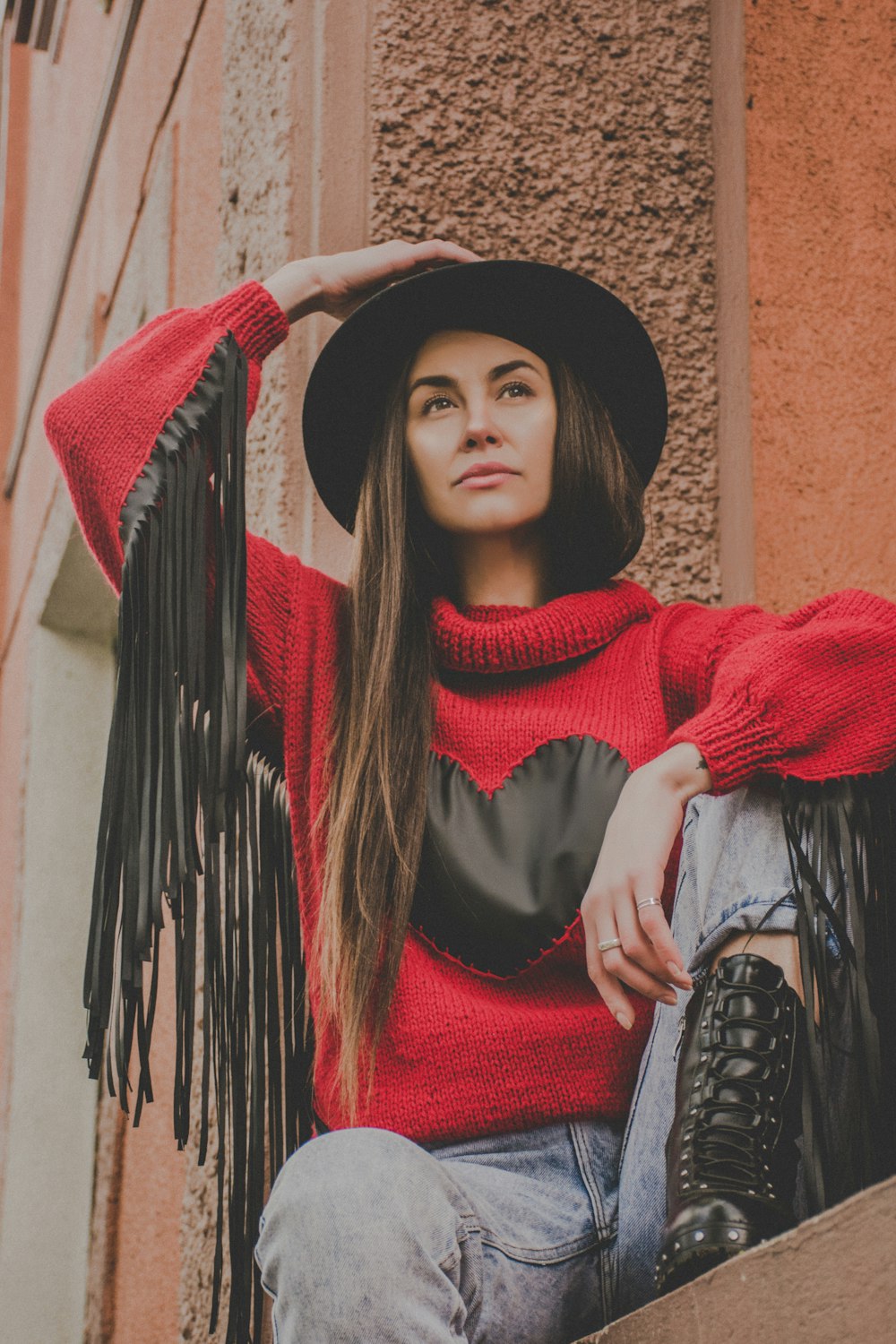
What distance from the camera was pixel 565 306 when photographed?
216cm

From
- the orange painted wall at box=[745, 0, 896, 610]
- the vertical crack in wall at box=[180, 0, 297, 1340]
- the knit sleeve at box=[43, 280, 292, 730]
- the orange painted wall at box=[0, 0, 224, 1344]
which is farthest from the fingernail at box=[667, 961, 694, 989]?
the orange painted wall at box=[0, 0, 224, 1344]

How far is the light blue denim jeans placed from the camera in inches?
52.9

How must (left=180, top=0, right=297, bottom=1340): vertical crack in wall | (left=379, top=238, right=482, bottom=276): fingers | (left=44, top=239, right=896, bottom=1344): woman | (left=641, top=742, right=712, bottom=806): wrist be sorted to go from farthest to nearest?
(left=180, top=0, right=297, bottom=1340): vertical crack in wall < (left=379, top=238, right=482, bottom=276): fingers < (left=641, top=742, right=712, bottom=806): wrist < (left=44, top=239, right=896, bottom=1344): woman

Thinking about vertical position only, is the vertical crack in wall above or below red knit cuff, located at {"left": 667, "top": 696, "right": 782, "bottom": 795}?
above

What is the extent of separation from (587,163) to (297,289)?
861 mm

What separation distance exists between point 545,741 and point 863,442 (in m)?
1.35

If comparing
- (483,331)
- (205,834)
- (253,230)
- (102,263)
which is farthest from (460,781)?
(102,263)

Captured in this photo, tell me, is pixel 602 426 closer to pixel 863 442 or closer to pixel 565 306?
pixel 565 306

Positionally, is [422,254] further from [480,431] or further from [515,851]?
[515,851]

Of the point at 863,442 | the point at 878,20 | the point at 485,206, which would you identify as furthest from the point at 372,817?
the point at 878,20

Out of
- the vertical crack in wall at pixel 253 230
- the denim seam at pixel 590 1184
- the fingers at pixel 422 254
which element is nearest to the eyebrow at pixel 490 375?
the fingers at pixel 422 254

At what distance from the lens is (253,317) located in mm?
2107

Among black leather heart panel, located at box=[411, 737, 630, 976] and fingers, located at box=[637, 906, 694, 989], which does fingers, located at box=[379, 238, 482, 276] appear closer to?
black leather heart panel, located at box=[411, 737, 630, 976]

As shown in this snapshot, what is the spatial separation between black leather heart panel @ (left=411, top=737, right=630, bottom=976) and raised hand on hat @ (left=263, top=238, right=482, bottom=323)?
2.47 feet
